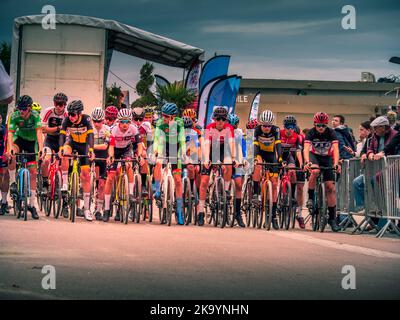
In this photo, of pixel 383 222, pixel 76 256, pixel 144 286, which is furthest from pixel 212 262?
pixel 383 222

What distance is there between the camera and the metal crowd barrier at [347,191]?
19484mm

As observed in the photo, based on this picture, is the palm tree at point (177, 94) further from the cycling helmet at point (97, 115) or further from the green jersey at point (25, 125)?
the green jersey at point (25, 125)

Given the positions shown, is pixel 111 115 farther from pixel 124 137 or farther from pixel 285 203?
pixel 285 203

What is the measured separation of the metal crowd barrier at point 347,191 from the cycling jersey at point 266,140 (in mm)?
1432

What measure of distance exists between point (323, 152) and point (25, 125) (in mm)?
5499

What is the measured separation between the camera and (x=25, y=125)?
19312 millimetres

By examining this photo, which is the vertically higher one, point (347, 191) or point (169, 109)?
point (169, 109)

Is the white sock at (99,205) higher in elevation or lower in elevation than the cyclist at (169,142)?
lower

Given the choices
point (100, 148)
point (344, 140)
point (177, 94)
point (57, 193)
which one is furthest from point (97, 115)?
point (177, 94)

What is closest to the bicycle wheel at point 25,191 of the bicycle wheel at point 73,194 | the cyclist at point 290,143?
the bicycle wheel at point 73,194

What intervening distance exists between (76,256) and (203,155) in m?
7.81

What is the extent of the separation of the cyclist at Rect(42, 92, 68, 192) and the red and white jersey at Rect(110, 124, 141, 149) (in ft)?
3.77

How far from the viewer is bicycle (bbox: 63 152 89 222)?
61.6ft
